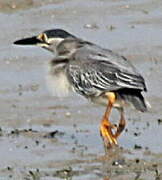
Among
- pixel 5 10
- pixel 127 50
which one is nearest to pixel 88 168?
pixel 127 50

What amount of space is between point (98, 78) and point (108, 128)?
1.54 ft

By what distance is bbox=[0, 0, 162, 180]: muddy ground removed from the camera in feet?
28.9

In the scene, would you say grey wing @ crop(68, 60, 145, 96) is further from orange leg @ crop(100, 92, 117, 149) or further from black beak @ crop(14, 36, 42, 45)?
black beak @ crop(14, 36, 42, 45)

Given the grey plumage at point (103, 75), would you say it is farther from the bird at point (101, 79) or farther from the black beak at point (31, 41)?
the black beak at point (31, 41)

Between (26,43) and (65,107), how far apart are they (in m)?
0.80

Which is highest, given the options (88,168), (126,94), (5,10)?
(5,10)

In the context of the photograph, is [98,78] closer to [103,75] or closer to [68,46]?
[103,75]

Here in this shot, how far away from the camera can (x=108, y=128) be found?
31.4 feet

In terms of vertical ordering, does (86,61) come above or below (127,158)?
above

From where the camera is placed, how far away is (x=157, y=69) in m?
11.6

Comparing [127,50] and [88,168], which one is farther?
[127,50]

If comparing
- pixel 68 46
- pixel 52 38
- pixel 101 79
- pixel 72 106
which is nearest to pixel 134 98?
pixel 101 79

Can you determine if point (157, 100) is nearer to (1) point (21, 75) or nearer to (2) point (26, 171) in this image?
(1) point (21, 75)

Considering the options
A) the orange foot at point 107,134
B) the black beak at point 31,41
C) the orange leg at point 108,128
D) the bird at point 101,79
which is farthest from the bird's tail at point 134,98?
the black beak at point 31,41
